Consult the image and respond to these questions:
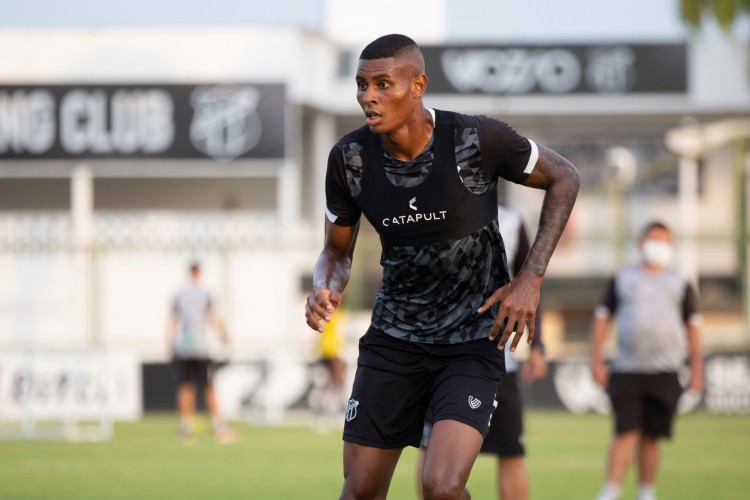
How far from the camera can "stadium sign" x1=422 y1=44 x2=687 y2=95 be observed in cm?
3559

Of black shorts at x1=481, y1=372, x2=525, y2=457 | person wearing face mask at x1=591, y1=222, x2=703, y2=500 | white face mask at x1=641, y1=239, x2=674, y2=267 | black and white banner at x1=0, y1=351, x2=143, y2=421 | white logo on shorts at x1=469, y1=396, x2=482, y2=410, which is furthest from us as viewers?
black and white banner at x1=0, y1=351, x2=143, y2=421

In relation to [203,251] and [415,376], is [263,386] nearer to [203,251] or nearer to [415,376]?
[203,251]

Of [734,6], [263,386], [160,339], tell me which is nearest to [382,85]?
[263,386]

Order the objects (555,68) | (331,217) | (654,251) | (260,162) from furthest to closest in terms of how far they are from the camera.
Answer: (555,68)
(260,162)
(654,251)
(331,217)

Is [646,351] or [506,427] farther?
[646,351]

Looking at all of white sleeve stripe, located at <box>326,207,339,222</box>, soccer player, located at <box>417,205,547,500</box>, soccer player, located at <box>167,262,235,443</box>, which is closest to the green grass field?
soccer player, located at <box>167,262,235,443</box>

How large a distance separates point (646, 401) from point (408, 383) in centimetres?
520

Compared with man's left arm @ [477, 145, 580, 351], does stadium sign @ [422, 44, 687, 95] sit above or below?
above

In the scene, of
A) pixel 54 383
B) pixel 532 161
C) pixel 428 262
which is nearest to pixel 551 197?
pixel 532 161

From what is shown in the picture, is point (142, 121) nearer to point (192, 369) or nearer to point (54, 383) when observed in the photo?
point (54, 383)

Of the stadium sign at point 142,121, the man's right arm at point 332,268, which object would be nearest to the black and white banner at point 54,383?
the stadium sign at point 142,121

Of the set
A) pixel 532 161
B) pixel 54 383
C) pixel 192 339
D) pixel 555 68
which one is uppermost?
pixel 555 68

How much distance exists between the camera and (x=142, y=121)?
1201 inches

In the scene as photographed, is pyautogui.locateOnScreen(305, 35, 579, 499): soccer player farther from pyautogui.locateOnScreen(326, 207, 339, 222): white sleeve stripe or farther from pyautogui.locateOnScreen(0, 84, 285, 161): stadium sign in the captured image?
pyautogui.locateOnScreen(0, 84, 285, 161): stadium sign
